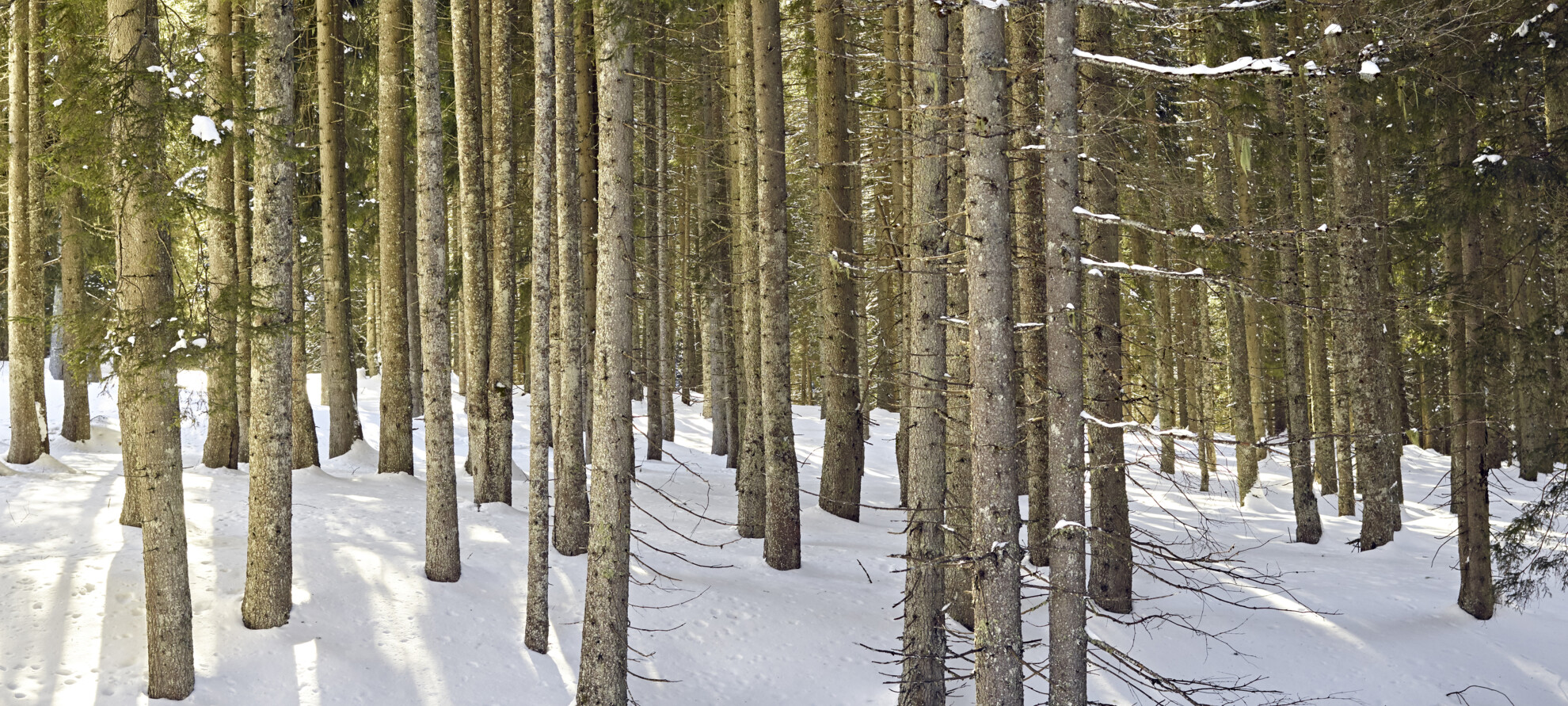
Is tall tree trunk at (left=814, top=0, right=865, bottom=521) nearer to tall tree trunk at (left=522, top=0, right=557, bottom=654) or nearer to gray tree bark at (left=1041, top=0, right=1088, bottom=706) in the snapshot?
tall tree trunk at (left=522, top=0, right=557, bottom=654)

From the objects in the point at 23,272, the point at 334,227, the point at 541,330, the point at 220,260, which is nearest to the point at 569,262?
the point at 541,330

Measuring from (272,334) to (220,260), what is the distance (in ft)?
9.44

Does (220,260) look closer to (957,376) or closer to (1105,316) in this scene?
(957,376)

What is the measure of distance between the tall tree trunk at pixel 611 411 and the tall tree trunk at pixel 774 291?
10.8ft

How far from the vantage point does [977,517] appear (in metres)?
5.87

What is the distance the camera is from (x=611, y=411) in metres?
7.19

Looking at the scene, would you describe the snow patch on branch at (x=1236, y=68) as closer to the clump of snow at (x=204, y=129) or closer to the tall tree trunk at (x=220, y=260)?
the clump of snow at (x=204, y=129)

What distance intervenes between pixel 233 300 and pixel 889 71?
25.4 feet

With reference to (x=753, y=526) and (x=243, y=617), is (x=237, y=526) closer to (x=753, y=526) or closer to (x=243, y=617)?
(x=243, y=617)

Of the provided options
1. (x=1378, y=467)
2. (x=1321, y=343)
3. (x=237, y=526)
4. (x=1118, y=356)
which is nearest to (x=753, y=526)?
(x=1118, y=356)

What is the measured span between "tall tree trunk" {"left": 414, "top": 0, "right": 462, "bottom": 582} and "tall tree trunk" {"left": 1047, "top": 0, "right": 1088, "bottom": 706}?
5930 millimetres

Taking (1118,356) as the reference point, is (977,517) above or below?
below

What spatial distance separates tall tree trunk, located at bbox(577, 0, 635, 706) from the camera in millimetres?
7230

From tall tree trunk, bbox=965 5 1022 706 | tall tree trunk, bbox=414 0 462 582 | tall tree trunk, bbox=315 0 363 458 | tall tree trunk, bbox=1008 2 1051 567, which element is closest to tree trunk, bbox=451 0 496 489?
tall tree trunk, bbox=414 0 462 582
